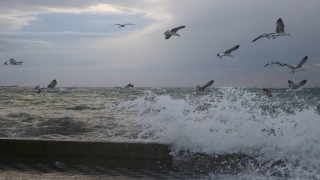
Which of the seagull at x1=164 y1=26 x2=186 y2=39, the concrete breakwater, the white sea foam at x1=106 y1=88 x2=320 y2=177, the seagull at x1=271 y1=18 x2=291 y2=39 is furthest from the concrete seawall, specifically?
the seagull at x1=271 y1=18 x2=291 y2=39

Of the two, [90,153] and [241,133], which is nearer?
[90,153]

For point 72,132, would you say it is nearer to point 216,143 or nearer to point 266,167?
point 216,143

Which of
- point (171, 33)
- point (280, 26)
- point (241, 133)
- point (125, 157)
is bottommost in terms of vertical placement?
point (125, 157)

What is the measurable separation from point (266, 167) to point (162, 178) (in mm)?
1782

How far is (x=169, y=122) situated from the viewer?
318 inches

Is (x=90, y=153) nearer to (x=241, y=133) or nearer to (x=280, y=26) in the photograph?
(x=241, y=133)

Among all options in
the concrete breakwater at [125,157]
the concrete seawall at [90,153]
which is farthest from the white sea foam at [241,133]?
the concrete seawall at [90,153]

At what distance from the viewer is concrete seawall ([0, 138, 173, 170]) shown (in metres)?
6.71

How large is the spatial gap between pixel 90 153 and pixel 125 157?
2.01 feet

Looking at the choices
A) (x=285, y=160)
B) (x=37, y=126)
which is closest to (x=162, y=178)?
(x=285, y=160)

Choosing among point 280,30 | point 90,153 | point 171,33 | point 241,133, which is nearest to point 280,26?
point 280,30

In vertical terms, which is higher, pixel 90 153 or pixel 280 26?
pixel 280 26

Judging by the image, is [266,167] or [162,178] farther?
[266,167]

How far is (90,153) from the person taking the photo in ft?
22.8
